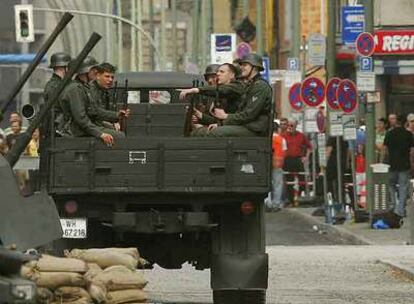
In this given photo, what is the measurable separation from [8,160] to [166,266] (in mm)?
5863

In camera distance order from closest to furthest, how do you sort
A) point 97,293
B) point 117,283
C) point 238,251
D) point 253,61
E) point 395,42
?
point 97,293 → point 117,283 → point 238,251 → point 253,61 → point 395,42

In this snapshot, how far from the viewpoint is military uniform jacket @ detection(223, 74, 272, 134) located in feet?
52.4

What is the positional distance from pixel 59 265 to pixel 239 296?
4.39 m

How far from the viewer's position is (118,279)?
43.0 feet

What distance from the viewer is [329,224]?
112 feet

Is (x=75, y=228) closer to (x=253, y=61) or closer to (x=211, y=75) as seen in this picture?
(x=253, y=61)

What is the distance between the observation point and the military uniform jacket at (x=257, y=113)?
15969 millimetres

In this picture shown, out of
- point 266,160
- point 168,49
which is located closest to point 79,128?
point 266,160

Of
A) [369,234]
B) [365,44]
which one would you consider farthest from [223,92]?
[365,44]

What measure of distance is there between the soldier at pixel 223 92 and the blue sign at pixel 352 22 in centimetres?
1822

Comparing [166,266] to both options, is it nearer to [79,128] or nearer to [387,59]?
[79,128]

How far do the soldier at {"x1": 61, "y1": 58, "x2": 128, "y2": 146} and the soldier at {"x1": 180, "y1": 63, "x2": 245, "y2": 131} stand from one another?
0.72m

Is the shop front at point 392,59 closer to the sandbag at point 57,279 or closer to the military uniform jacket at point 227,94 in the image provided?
the military uniform jacket at point 227,94

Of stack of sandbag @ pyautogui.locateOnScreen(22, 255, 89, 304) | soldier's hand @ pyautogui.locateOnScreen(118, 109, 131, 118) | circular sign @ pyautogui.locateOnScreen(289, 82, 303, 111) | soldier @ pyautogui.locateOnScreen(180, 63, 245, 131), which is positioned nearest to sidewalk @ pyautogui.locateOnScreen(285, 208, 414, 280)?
soldier @ pyautogui.locateOnScreen(180, 63, 245, 131)
